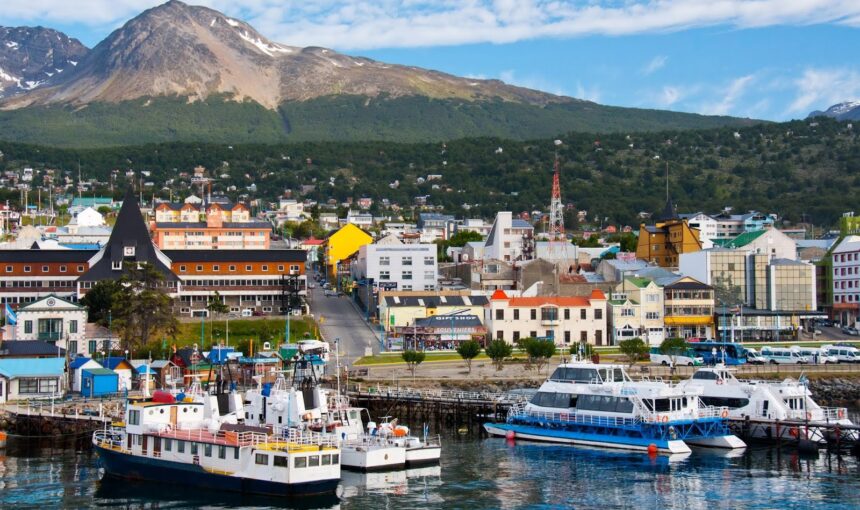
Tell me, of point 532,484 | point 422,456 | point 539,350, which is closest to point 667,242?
point 539,350

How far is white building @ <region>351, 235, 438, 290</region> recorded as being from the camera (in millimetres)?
113000

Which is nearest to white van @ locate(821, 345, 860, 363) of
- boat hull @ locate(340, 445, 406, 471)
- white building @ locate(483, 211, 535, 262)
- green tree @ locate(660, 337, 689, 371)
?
green tree @ locate(660, 337, 689, 371)

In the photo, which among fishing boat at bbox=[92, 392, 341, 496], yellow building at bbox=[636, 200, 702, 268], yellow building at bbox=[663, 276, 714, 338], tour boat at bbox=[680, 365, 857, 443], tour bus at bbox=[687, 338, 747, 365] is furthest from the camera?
yellow building at bbox=[636, 200, 702, 268]

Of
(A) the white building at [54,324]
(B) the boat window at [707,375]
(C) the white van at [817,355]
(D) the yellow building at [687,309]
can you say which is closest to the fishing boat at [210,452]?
(B) the boat window at [707,375]

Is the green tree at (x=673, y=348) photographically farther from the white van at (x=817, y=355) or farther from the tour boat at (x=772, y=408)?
the tour boat at (x=772, y=408)

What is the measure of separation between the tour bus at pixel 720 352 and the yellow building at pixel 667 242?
3522 centimetres

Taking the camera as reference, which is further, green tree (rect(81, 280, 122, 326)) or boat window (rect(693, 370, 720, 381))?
green tree (rect(81, 280, 122, 326))

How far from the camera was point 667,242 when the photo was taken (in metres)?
127

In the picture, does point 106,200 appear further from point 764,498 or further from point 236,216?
point 764,498

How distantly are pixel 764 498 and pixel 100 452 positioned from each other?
29.5m

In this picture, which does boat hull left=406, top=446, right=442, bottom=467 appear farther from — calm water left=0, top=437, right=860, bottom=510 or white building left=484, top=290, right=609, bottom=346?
Answer: white building left=484, top=290, right=609, bottom=346

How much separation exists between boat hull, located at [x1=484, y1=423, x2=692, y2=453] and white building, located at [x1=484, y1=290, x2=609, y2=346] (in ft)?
109

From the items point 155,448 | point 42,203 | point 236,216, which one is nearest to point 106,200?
point 42,203

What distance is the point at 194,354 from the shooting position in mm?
78062
